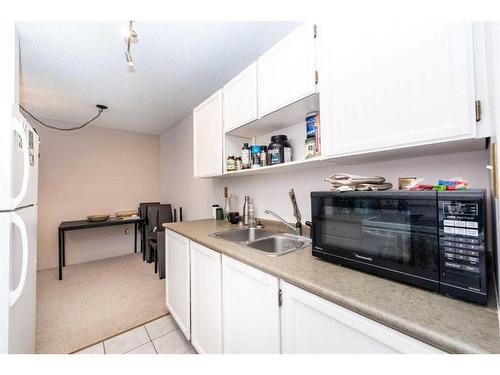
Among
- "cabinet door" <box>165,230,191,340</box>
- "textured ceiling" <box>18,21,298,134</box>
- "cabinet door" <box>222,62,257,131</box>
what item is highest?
"textured ceiling" <box>18,21,298,134</box>

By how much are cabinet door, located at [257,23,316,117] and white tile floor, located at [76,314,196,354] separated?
182 cm

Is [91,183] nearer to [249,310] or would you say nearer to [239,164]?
[239,164]

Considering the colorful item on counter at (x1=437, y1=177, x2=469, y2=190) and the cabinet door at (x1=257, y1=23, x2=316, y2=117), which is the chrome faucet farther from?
the colorful item on counter at (x1=437, y1=177, x2=469, y2=190)

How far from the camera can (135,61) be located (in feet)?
5.72

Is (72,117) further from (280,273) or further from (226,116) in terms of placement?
(280,273)

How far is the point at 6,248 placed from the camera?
2.84 feet

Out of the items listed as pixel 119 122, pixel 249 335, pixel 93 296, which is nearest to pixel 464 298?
pixel 249 335

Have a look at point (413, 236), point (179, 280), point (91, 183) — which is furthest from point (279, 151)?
point (91, 183)

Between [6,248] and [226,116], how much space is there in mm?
1459

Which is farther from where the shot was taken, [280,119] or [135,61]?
[135,61]

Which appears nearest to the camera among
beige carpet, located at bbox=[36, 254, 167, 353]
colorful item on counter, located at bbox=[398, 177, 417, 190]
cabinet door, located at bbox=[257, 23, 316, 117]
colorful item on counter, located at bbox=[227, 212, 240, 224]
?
colorful item on counter, located at bbox=[398, 177, 417, 190]

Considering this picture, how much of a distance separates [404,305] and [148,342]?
→ 181 centimetres

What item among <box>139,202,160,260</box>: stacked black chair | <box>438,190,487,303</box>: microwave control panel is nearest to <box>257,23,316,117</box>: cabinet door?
<box>438,190,487,303</box>: microwave control panel

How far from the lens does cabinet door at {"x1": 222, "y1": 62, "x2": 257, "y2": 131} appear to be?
4.66ft
